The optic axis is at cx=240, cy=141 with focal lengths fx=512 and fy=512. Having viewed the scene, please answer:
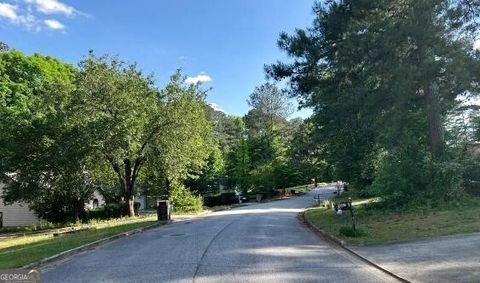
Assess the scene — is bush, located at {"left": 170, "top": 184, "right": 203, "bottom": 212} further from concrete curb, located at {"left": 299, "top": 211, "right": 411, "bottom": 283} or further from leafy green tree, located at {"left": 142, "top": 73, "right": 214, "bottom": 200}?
concrete curb, located at {"left": 299, "top": 211, "right": 411, "bottom": 283}

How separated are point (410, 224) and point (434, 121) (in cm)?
749

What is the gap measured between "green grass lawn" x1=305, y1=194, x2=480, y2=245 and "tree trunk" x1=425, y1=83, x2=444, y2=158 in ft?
10.9

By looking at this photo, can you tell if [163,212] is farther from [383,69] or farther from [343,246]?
[343,246]

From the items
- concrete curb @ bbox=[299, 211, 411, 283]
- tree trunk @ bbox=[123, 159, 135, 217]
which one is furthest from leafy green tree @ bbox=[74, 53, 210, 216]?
concrete curb @ bbox=[299, 211, 411, 283]

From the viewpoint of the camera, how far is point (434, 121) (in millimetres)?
22969

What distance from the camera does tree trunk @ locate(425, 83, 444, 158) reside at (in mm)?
22234

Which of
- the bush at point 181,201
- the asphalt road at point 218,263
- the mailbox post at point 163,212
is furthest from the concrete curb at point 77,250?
the bush at point 181,201

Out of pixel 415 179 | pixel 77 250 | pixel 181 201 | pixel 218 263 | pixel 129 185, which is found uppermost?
pixel 129 185

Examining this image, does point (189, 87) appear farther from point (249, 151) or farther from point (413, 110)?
point (249, 151)

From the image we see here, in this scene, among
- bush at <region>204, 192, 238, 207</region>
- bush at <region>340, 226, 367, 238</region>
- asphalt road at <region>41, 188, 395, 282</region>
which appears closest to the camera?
asphalt road at <region>41, 188, 395, 282</region>

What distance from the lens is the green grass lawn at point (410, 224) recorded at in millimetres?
14736

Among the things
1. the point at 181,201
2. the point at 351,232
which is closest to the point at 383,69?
the point at 351,232

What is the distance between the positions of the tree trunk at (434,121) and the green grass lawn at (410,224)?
3328 millimetres

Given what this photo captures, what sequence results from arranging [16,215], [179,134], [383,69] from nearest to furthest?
[383,69]
[179,134]
[16,215]
